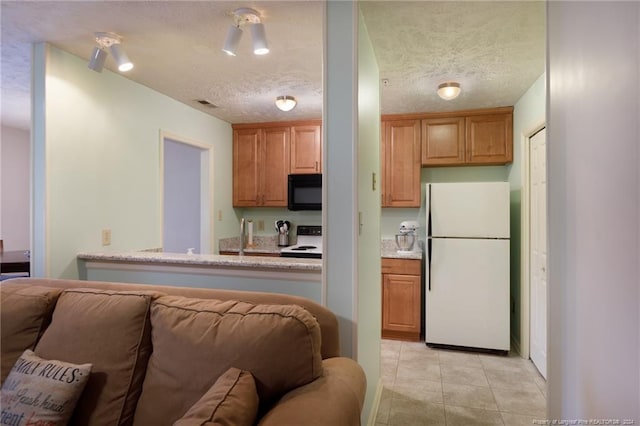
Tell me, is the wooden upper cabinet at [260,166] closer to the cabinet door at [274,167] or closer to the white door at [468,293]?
the cabinet door at [274,167]

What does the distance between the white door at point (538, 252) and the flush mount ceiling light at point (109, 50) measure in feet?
9.92

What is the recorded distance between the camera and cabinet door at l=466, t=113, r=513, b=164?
3482 mm

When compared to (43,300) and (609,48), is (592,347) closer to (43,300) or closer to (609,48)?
(609,48)

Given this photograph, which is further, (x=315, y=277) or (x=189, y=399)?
(x=315, y=277)

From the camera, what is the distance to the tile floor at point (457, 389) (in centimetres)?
224

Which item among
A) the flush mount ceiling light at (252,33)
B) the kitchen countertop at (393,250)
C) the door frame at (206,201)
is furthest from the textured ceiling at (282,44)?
the kitchen countertop at (393,250)

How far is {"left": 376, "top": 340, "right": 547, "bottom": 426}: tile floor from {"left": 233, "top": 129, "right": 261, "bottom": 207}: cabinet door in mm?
2319

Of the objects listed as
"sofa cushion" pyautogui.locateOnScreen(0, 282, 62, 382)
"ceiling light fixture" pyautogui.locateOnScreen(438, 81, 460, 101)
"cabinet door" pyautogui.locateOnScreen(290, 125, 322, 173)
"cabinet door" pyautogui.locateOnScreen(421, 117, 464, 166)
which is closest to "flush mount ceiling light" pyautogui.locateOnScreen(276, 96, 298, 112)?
"cabinet door" pyautogui.locateOnScreen(290, 125, 322, 173)

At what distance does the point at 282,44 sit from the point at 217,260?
54.0 inches

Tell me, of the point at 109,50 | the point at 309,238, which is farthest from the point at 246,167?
the point at 109,50

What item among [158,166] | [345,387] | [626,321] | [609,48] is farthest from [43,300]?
[609,48]

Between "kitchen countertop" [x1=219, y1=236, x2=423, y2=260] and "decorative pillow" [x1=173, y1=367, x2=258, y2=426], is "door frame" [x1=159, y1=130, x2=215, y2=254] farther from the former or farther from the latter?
"decorative pillow" [x1=173, y1=367, x2=258, y2=426]

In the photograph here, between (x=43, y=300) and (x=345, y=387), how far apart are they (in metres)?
1.35

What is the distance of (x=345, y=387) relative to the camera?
3.90 feet
